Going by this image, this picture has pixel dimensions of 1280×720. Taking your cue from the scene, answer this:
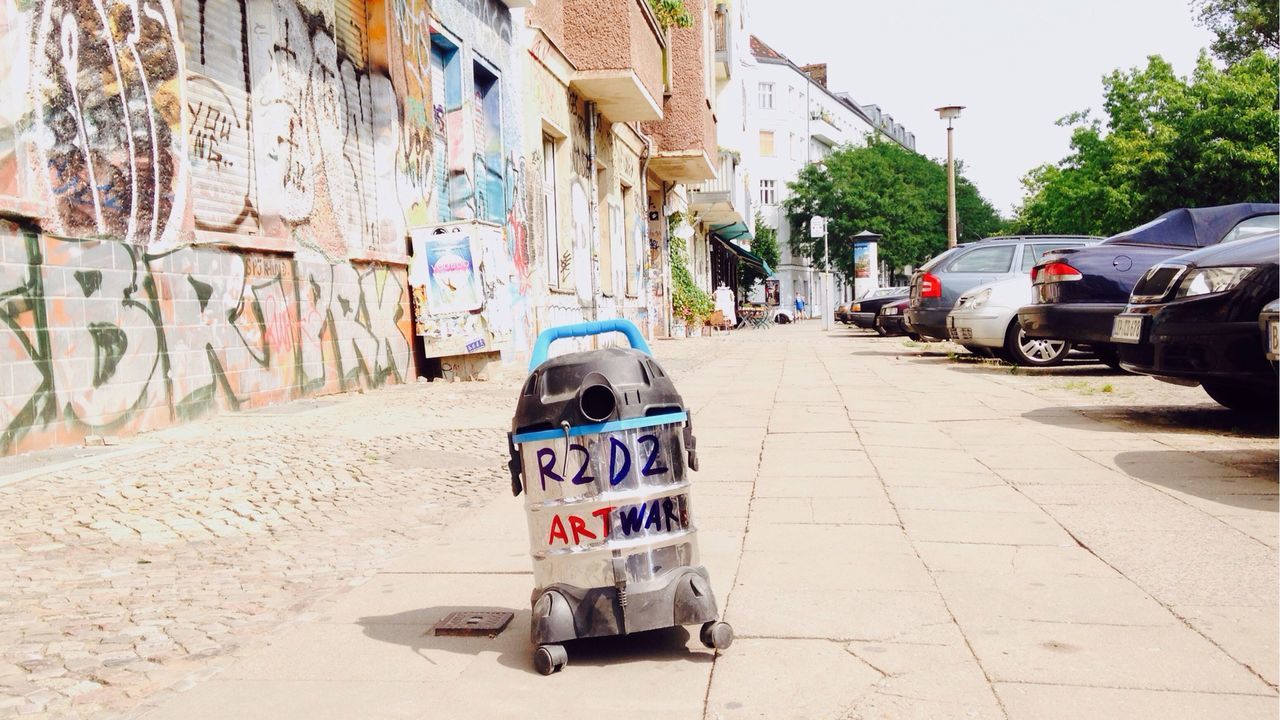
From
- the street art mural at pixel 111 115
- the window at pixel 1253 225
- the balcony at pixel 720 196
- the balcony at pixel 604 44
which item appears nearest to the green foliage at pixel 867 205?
the balcony at pixel 720 196

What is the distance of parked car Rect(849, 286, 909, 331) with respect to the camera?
2800 centimetres

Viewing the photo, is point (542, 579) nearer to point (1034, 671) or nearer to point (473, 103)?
point (1034, 671)

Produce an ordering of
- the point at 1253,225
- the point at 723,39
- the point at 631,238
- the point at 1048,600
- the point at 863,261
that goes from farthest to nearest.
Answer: the point at 723,39 → the point at 863,261 → the point at 631,238 → the point at 1253,225 → the point at 1048,600

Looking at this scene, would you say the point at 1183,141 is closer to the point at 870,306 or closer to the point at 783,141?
the point at 870,306

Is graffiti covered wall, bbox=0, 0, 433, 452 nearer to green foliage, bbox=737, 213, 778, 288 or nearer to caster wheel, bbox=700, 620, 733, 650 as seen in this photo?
caster wheel, bbox=700, 620, 733, 650

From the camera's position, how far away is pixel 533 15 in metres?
16.9

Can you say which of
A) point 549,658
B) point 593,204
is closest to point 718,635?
point 549,658

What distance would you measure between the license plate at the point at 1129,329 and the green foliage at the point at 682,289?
70.3ft

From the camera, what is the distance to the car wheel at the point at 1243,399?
314 inches

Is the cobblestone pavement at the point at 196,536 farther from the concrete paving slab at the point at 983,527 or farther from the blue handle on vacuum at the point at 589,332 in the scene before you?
the concrete paving slab at the point at 983,527

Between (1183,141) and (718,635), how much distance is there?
43019 millimetres

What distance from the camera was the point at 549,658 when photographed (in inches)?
118

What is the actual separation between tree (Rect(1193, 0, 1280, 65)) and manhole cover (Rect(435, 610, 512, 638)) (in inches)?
1880

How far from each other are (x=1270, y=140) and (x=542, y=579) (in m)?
42.6
